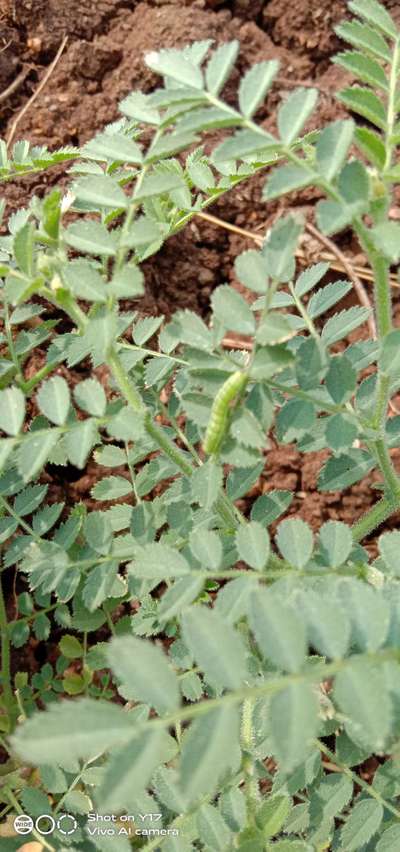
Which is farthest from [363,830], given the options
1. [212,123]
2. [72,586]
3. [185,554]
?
[212,123]

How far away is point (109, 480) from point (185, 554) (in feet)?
1.24

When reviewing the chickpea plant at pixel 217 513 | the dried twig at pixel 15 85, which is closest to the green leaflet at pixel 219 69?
the chickpea plant at pixel 217 513

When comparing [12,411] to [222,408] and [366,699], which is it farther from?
[366,699]

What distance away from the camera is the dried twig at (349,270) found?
2551mm

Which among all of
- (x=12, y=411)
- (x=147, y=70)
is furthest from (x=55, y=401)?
(x=147, y=70)

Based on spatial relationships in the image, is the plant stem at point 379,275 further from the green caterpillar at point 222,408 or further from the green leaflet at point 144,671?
the green leaflet at point 144,671

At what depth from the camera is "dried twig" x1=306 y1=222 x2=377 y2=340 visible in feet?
8.37

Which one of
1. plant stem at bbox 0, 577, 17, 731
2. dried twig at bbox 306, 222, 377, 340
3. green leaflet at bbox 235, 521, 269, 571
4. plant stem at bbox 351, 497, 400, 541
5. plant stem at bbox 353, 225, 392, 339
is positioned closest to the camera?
plant stem at bbox 353, 225, 392, 339

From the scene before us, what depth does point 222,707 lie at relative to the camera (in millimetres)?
915

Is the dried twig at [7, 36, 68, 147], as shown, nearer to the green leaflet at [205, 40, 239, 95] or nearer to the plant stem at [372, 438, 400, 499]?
the green leaflet at [205, 40, 239, 95]

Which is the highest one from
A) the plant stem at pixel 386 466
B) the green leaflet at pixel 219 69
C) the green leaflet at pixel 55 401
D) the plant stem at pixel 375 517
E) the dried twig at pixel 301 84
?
the green leaflet at pixel 219 69

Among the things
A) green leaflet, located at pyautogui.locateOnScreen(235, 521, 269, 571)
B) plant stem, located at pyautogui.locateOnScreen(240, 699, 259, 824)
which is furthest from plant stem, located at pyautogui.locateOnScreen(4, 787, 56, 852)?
green leaflet, located at pyautogui.locateOnScreen(235, 521, 269, 571)

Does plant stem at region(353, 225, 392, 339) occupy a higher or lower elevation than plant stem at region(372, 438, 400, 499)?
higher

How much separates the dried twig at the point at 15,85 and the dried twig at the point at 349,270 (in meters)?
1.07
